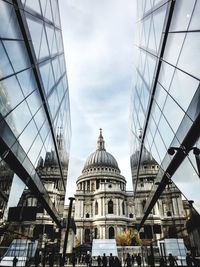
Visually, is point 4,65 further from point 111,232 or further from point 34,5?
point 111,232

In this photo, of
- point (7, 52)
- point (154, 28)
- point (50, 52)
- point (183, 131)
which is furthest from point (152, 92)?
point (7, 52)

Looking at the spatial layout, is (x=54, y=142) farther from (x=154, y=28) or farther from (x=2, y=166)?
(x=154, y=28)

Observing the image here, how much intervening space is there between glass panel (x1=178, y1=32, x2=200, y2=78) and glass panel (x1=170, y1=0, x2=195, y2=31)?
51cm

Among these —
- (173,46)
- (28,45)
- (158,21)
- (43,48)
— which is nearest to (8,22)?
(28,45)

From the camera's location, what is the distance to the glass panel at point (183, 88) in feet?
23.6

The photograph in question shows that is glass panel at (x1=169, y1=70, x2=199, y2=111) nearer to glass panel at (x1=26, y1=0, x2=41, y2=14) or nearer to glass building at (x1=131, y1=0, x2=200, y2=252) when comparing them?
glass building at (x1=131, y1=0, x2=200, y2=252)

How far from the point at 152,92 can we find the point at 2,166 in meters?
8.44

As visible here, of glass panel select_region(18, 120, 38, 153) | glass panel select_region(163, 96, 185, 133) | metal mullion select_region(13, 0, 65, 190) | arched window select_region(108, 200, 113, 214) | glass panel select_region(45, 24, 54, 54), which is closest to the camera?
metal mullion select_region(13, 0, 65, 190)

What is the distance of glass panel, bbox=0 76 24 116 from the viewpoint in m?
7.63

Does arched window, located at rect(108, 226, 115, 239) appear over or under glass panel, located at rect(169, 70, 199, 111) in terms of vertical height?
over

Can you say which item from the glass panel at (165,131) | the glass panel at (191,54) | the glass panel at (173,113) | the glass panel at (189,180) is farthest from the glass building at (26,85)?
the glass panel at (189,180)

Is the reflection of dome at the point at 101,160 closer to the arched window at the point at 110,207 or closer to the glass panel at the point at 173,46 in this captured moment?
the arched window at the point at 110,207

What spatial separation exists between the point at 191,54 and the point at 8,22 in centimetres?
567

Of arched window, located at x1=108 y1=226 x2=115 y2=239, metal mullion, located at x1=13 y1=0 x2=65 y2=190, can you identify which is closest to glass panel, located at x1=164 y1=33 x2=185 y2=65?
metal mullion, located at x1=13 y1=0 x2=65 y2=190
